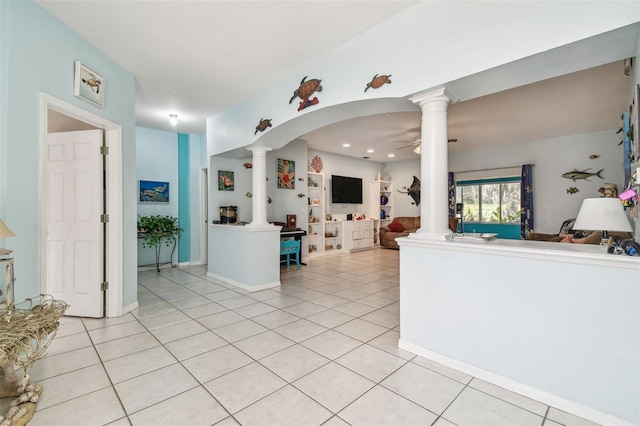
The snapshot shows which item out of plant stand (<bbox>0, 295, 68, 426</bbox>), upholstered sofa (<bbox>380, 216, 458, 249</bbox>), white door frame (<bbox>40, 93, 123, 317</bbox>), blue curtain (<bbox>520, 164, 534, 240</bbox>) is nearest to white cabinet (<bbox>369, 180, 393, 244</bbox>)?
upholstered sofa (<bbox>380, 216, 458, 249</bbox>)

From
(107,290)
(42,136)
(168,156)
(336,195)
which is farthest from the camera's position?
(336,195)

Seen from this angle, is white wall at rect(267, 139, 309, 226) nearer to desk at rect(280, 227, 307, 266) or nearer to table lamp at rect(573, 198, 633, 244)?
desk at rect(280, 227, 307, 266)

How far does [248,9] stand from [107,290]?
135 inches

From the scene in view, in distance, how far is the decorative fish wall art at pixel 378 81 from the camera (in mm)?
2572

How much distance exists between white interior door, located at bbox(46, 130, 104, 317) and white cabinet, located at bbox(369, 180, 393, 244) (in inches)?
288

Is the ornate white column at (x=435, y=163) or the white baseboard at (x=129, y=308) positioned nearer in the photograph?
the ornate white column at (x=435, y=163)

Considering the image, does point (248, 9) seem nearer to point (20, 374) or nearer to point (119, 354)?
point (119, 354)

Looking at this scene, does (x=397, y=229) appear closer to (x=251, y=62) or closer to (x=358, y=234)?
(x=358, y=234)

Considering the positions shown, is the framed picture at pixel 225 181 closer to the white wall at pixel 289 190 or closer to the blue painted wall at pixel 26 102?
the white wall at pixel 289 190

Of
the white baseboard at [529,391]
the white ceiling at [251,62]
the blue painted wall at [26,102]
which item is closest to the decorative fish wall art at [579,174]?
the white ceiling at [251,62]

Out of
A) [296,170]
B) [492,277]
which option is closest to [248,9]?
[492,277]

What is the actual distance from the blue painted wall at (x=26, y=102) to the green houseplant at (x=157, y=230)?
10.2ft

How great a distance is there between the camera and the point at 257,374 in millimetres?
2111

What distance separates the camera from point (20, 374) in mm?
2146
